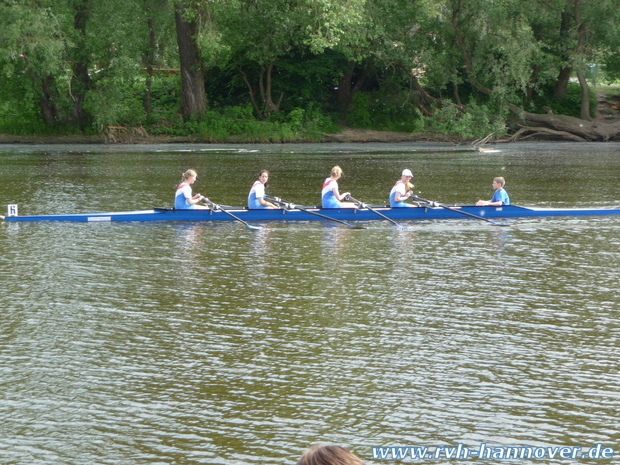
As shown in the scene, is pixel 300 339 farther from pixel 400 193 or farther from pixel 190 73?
pixel 190 73

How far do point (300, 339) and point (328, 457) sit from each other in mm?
6199

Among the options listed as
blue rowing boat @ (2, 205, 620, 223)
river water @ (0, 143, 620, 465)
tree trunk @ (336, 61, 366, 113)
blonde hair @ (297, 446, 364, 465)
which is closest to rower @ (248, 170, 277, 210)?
blue rowing boat @ (2, 205, 620, 223)

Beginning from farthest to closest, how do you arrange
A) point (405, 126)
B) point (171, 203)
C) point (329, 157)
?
point (405, 126) < point (329, 157) < point (171, 203)

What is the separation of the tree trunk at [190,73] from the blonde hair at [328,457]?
3996cm

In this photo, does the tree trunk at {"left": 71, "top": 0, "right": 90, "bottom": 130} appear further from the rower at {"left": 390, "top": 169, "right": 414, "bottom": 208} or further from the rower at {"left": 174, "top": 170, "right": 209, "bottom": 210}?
the rower at {"left": 390, "top": 169, "right": 414, "bottom": 208}

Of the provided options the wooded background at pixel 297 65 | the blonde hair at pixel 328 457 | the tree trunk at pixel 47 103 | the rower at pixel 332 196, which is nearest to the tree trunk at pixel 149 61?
the wooded background at pixel 297 65

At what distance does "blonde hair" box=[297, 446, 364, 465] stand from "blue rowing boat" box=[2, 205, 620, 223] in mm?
14409

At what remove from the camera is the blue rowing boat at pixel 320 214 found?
17.5 meters

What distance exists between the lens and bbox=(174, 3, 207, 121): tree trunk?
42.3m

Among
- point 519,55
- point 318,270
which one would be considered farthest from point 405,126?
point 318,270

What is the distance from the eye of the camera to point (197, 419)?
718 centimetres

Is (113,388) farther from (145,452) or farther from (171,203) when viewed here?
(171,203)

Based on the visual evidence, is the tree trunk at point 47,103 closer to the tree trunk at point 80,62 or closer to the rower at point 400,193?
the tree trunk at point 80,62

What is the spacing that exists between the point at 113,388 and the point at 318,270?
220 inches
